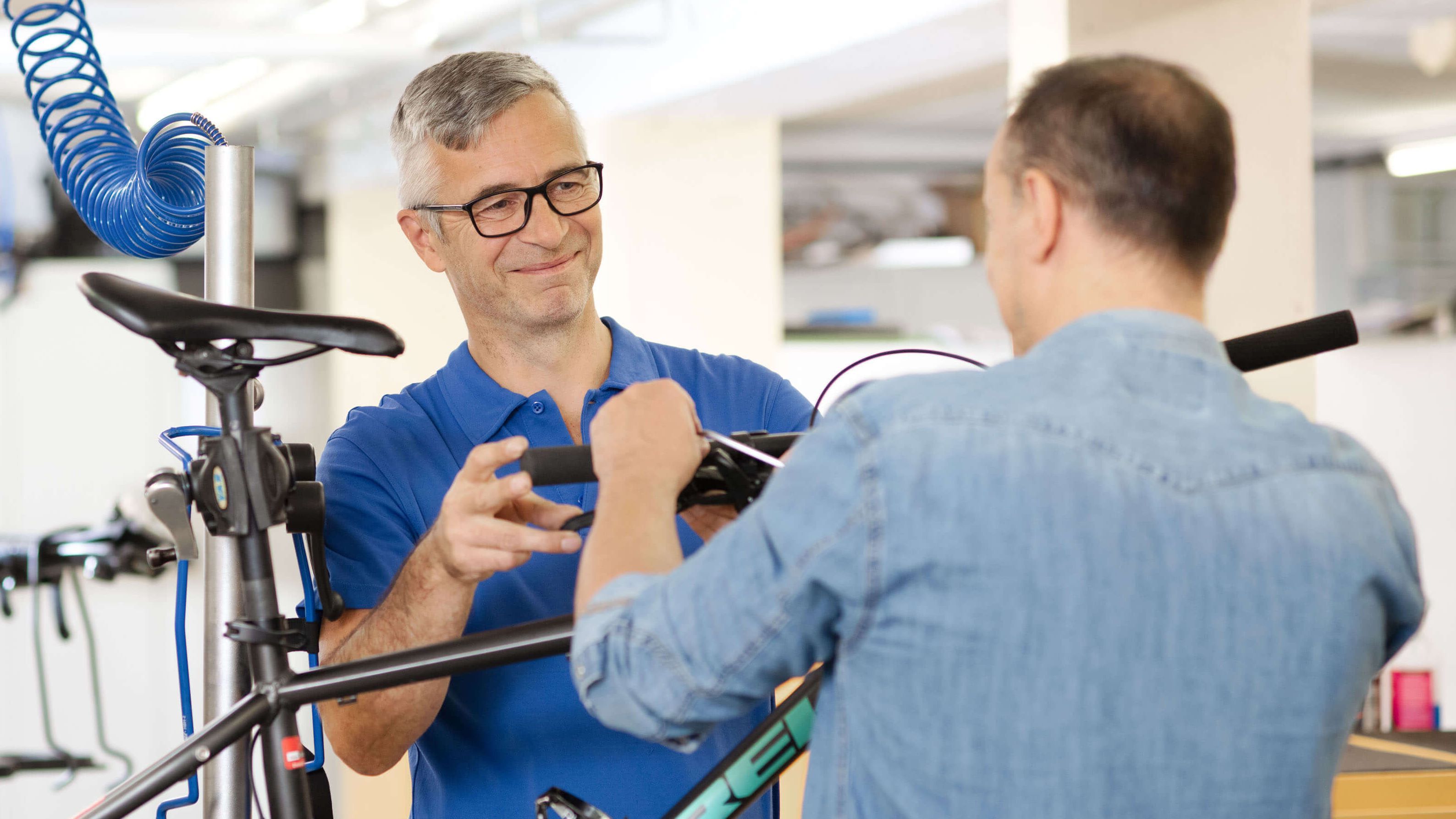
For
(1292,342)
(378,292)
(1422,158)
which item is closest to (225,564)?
(1292,342)

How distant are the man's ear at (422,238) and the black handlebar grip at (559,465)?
22.5 inches

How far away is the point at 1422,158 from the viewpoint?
20.3ft

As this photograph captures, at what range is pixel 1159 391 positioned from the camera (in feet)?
2.36

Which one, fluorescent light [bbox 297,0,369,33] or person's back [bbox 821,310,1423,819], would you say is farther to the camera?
fluorescent light [bbox 297,0,369,33]

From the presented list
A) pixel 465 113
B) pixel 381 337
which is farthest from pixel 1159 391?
pixel 465 113

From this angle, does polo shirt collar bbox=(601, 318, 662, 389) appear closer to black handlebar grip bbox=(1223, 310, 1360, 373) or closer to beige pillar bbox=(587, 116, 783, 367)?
black handlebar grip bbox=(1223, 310, 1360, 373)

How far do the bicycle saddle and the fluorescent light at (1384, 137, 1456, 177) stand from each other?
630cm

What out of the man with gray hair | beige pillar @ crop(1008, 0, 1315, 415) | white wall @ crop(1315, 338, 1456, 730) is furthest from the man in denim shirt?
white wall @ crop(1315, 338, 1456, 730)

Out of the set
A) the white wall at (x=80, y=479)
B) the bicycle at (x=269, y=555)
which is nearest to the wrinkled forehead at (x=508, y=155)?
the bicycle at (x=269, y=555)

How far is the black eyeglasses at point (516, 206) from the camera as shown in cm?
132

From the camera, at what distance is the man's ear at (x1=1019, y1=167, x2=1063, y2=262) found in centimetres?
74

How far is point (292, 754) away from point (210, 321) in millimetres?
330

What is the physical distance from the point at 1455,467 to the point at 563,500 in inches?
143

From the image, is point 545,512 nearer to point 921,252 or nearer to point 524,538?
point 524,538
